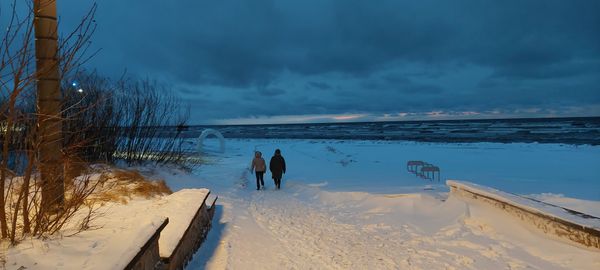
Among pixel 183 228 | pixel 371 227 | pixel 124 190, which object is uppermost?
pixel 124 190

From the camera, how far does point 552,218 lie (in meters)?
5.35

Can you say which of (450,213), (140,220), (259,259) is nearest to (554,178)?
(450,213)

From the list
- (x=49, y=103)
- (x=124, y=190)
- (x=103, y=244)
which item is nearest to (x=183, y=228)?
(x=103, y=244)

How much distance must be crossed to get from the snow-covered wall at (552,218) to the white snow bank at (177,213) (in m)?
5.10

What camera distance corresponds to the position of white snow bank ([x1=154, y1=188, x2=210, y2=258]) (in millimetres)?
3852

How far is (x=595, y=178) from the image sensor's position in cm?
1417

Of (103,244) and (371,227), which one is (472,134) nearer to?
(371,227)

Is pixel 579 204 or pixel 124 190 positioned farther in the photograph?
pixel 579 204

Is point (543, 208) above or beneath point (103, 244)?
beneath

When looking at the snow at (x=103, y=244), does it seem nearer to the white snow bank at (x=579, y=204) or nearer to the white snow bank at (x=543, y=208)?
the white snow bank at (x=543, y=208)

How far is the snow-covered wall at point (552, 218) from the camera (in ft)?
15.7

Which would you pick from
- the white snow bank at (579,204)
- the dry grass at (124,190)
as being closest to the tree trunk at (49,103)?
the dry grass at (124,190)

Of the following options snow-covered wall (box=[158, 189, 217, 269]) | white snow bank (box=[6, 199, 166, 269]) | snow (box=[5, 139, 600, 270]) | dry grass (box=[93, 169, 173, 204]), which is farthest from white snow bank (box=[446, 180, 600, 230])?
dry grass (box=[93, 169, 173, 204])

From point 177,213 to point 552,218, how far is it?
5.37 metres
